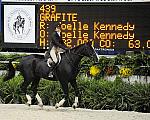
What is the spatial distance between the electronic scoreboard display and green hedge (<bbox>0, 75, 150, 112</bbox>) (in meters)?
1.54

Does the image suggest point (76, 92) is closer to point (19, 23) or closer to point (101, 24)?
point (101, 24)

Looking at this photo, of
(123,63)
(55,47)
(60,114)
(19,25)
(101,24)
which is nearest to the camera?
(60,114)

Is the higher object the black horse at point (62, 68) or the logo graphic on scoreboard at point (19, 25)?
the logo graphic on scoreboard at point (19, 25)

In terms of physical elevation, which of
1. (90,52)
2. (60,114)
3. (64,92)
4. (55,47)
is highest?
(55,47)

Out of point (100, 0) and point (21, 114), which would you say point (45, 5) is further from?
point (21, 114)

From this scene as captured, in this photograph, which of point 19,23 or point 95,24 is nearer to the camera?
point 95,24

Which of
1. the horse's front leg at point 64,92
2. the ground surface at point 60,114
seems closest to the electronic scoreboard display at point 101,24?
the horse's front leg at point 64,92

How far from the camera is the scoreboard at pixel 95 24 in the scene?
18.0m

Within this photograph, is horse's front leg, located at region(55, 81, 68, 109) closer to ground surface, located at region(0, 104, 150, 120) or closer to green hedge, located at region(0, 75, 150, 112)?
ground surface, located at region(0, 104, 150, 120)

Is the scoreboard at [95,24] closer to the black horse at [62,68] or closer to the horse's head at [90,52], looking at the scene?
the black horse at [62,68]

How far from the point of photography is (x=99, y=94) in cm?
1673

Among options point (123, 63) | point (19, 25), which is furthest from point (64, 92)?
point (19, 25)

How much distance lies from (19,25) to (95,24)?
2.92 meters

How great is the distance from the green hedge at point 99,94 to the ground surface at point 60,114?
645 mm
